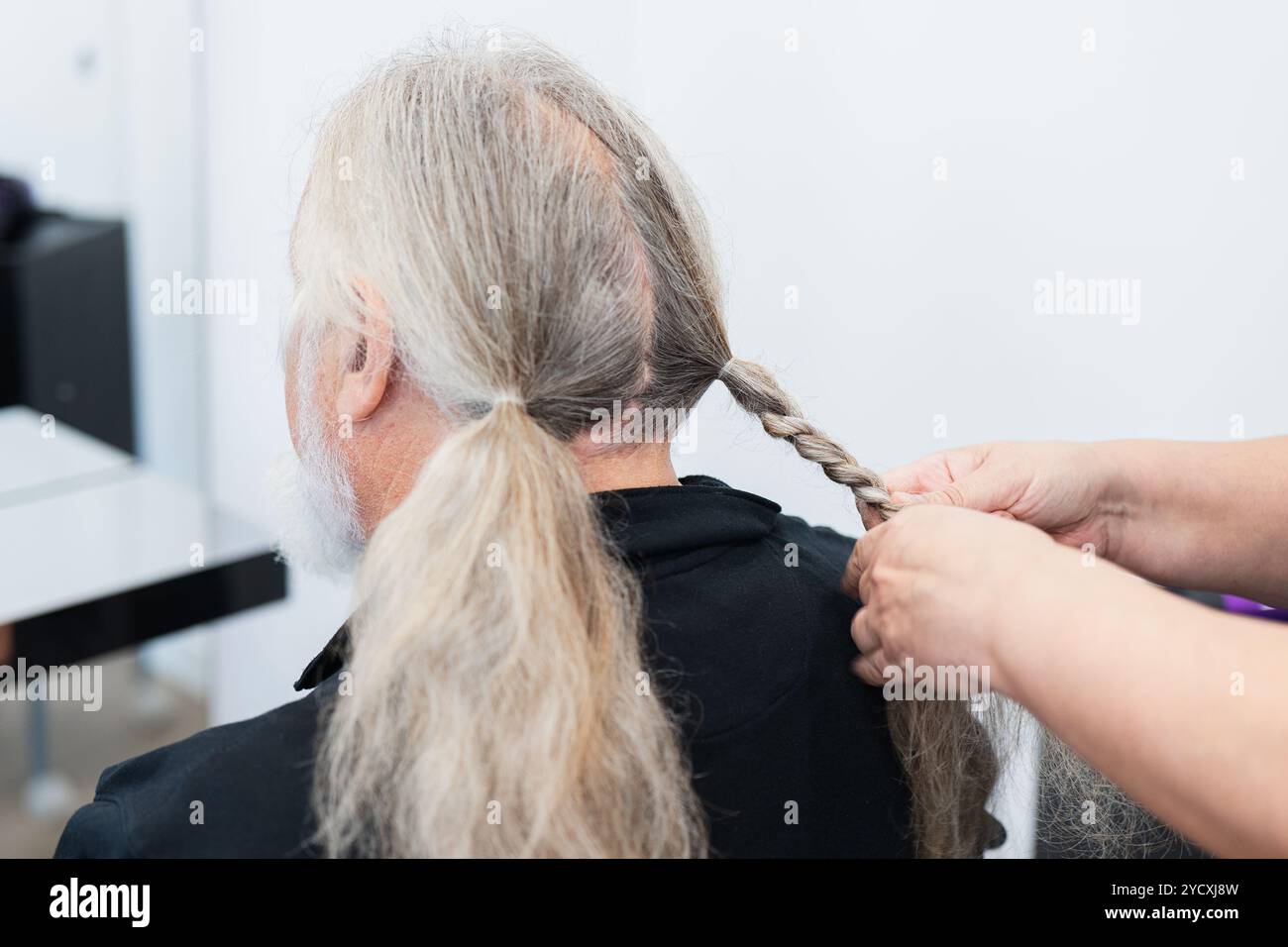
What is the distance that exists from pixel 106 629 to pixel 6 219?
708 mm

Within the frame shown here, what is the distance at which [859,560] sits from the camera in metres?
0.85

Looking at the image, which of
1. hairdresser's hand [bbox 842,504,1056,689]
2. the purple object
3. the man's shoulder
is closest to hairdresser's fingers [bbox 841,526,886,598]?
hairdresser's hand [bbox 842,504,1056,689]

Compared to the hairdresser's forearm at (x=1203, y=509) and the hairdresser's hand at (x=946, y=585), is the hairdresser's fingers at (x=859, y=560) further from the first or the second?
the hairdresser's forearm at (x=1203, y=509)

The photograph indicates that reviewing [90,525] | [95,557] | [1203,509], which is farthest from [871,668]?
[90,525]

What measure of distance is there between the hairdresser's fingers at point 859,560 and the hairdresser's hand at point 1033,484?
14 cm

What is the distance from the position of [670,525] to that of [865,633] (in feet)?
0.57

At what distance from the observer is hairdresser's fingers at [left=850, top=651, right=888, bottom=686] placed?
808 mm

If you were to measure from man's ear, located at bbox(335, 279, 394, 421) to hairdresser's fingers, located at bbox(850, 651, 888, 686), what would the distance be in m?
0.45

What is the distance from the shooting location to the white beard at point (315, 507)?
3.10ft

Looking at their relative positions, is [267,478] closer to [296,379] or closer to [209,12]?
[296,379]

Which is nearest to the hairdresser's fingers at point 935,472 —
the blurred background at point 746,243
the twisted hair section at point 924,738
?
the twisted hair section at point 924,738

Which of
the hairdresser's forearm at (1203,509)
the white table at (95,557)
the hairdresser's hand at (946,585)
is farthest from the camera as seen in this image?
the white table at (95,557)

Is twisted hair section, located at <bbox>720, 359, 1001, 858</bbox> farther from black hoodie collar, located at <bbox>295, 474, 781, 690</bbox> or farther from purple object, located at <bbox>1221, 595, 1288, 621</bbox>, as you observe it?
purple object, located at <bbox>1221, 595, 1288, 621</bbox>

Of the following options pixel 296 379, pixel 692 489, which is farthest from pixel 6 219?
pixel 692 489
